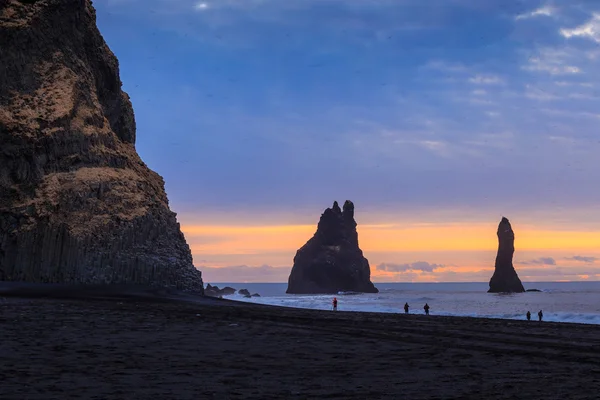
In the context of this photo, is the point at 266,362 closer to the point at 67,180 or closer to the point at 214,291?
the point at 67,180

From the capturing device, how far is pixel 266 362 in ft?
51.5

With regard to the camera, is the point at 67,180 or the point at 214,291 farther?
the point at 214,291

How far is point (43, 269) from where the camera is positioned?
51.4 m

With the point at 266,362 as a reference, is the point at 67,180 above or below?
above

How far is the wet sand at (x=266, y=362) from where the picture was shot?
448 inches

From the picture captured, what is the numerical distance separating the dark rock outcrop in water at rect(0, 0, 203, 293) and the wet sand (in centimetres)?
2605

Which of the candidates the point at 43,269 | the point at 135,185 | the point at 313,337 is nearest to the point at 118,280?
the point at 43,269

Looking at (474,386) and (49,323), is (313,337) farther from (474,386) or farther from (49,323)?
(474,386)

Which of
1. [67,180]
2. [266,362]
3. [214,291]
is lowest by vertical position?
[266,362]

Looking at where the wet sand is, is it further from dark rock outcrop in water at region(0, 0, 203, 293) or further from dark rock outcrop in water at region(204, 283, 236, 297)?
dark rock outcrop in water at region(204, 283, 236, 297)

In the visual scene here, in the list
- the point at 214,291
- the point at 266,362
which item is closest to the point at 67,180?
the point at 266,362

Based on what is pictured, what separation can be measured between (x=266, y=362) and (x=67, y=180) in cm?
4380

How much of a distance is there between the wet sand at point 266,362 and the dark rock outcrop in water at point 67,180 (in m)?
26.1

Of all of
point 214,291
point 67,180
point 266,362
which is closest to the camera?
point 266,362
